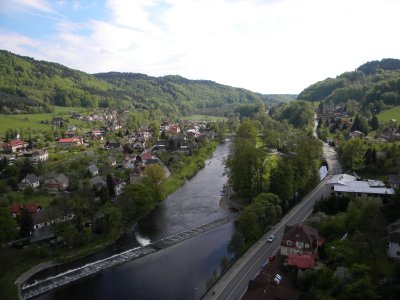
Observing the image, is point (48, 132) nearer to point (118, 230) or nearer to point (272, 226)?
point (118, 230)

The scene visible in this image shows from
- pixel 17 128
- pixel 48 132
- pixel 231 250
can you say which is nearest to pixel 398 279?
pixel 231 250

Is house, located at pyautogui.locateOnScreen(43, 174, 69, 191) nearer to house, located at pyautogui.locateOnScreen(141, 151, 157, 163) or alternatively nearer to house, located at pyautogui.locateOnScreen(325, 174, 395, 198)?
house, located at pyautogui.locateOnScreen(141, 151, 157, 163)

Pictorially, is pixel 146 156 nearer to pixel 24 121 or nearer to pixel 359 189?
pixel 359 189

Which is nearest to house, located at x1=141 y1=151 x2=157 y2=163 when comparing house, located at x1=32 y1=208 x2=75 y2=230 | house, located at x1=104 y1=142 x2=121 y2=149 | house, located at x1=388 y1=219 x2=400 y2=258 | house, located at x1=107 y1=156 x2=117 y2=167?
house, located at x1=107 y1=156 x2=117 y2=167

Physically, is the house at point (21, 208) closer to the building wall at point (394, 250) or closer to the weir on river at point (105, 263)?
the weir on river at point (105, 263)

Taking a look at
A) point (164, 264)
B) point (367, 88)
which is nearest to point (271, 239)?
point (164, 264)

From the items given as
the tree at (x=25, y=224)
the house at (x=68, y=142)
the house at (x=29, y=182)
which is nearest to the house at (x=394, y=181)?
the tree at (x=25, y=224)
